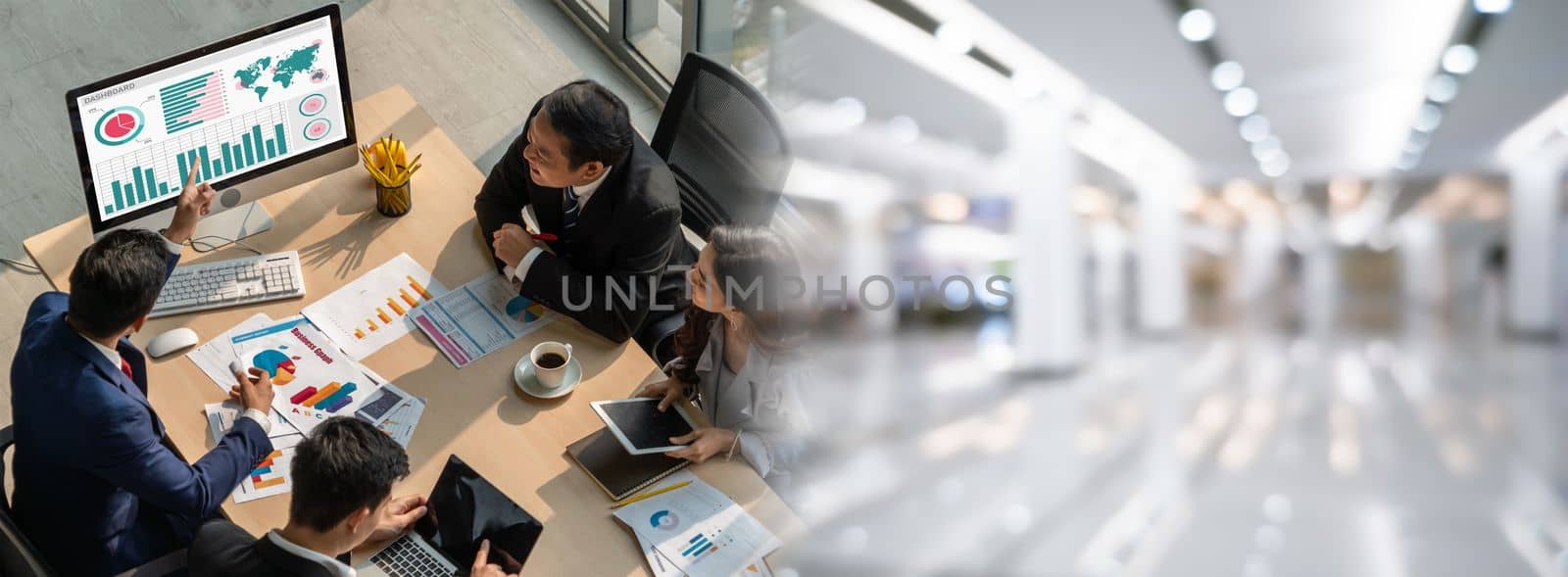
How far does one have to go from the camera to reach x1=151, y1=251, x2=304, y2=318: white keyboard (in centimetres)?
200

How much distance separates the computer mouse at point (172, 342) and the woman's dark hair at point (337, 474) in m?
0.49

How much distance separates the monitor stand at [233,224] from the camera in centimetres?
209

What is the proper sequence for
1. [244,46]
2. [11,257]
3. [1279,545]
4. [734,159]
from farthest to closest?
[11,257] → [734,159] → [244,46] → [1279,545]

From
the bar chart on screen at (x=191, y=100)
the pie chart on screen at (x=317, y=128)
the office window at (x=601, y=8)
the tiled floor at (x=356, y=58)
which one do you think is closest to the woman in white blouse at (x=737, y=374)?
the pie chart on screen at (x=317, y=128)

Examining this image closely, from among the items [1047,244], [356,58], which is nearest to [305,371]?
[1047,244]

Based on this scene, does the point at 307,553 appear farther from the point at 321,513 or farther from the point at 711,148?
the point at 711,148

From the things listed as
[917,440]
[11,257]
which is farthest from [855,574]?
[11,257]

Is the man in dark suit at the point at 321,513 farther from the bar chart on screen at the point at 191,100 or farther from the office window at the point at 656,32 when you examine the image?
the office window at the point at 656,32

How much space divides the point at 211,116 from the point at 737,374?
98cm

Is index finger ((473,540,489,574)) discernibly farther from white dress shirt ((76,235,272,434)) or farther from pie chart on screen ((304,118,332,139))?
pie chart on screen ((304,118,332,139))

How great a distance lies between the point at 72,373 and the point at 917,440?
1.26 m

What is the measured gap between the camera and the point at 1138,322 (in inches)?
49.3

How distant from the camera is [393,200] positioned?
218 cm

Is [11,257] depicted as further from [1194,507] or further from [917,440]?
[1194,507]
